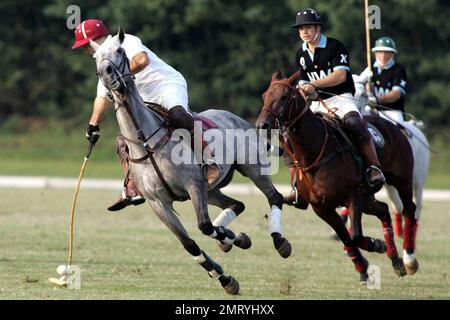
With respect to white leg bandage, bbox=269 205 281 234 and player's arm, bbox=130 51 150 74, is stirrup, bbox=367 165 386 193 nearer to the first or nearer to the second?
white leg bandage, bbox=269 205 281 234

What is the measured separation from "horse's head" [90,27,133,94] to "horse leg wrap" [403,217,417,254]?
15.1 ft

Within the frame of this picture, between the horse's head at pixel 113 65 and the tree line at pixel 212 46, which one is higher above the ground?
the horse's head at pixel 113 65

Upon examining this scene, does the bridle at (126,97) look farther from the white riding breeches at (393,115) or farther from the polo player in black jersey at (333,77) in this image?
the white riding breeches at (393,115)

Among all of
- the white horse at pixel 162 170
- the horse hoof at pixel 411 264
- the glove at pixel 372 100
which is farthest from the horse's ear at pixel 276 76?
the glove at pixel 372 100

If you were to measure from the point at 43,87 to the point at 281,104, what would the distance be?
30.3m

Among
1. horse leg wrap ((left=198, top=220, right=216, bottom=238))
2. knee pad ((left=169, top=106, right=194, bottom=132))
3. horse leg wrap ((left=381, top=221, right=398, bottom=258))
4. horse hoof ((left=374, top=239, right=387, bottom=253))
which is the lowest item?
horse leg wrap ((left=381, top=221, right=398, bottom=258))

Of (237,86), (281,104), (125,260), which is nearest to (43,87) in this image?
(237,86)

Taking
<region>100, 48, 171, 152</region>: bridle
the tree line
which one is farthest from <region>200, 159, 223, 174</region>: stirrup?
the tree line

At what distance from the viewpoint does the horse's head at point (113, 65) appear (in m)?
9.55

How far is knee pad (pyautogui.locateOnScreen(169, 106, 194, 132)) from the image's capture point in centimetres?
1048

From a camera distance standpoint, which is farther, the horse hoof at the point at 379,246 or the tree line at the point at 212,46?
the tree line at the point at 212,46

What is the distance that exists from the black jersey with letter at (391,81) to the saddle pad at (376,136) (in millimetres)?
2315
